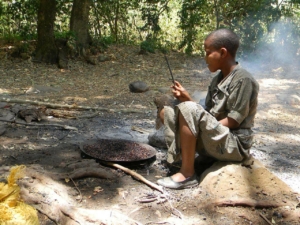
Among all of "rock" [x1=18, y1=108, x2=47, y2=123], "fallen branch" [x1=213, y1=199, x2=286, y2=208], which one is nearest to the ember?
"fallen branch" [x1=213, y1=199, x2=286, y2=208]

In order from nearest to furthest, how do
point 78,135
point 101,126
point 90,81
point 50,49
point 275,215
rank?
point 275,215, point 78,135, point 101,126, point 90,81, point 50,49

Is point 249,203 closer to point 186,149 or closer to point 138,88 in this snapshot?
point 186,149

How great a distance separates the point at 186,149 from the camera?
122 inches

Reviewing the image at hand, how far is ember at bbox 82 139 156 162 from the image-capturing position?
351 cm

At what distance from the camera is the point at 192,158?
10.4ft

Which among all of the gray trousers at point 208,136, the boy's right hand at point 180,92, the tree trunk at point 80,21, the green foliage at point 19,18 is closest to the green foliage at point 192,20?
the tree trunk at point 80,21

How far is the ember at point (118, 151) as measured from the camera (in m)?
3.51

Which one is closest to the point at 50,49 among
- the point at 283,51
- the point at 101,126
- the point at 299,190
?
the point at 101,126

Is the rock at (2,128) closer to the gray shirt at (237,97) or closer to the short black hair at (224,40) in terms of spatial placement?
the gray shirt at (237,97)

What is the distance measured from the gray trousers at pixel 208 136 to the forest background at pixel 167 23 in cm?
738

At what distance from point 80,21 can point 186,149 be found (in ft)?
27.4

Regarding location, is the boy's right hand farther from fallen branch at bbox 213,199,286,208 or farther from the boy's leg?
fallen branch at bbox 213,199,286,208

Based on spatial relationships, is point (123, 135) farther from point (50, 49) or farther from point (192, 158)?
point (50, 49)

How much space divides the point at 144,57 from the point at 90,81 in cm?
294
